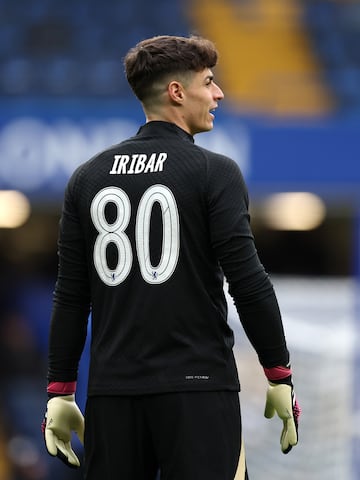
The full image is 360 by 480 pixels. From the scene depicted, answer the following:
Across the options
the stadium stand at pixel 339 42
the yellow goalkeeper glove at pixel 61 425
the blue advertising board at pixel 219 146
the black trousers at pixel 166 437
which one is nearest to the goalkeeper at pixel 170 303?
the black trousers at pixel 166 437

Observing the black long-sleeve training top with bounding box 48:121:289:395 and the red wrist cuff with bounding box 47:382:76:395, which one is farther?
the red wrist cuff with bounding box 47:382:76:395

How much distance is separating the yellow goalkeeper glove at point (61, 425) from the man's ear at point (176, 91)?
793mm

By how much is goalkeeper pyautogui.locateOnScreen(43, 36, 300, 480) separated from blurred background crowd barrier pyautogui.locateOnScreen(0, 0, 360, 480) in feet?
14.0

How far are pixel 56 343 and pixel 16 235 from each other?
915cm

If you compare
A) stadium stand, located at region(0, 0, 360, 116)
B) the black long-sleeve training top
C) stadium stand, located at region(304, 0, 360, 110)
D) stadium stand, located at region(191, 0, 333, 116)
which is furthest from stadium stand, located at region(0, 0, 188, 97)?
the black long-sleeve training top

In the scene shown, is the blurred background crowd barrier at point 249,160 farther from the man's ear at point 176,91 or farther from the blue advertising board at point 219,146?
the man's ear at point 176,91

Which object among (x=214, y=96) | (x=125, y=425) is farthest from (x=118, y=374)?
(x=214, y=96)

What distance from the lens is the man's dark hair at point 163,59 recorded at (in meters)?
2.82

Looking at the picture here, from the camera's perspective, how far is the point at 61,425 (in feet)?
9.55

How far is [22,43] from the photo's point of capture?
10.7 meters

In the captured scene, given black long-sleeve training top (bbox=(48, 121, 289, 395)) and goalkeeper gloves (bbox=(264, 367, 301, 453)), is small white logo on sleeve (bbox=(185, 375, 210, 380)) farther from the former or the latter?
goalkeeper gloves (bbox=(264, 367, 301, 453))

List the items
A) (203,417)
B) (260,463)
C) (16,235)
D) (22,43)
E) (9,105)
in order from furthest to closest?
1. (16,235)
2. (22,43)
3. (9,105)
4. (260,463)
5. (203,417)

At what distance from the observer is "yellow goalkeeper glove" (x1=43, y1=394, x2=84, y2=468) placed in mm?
2900

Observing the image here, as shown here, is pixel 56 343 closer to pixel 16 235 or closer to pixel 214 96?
pixel 214 96
